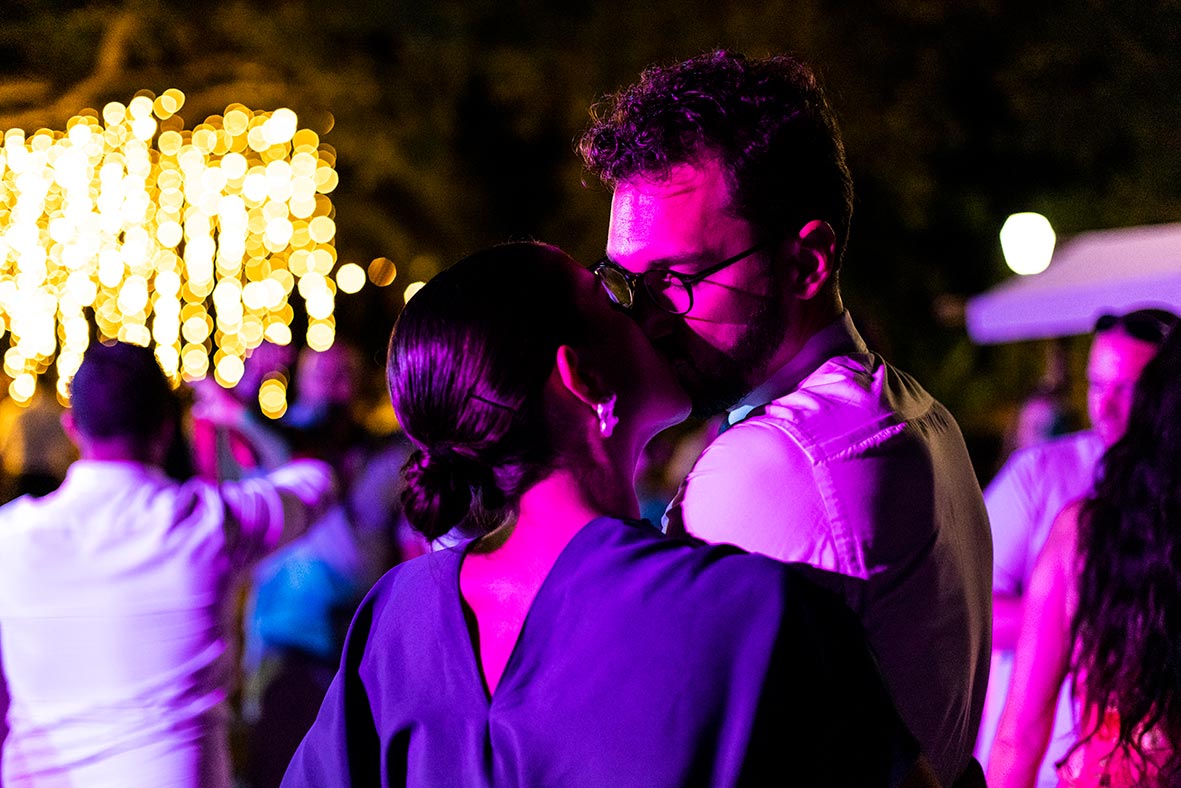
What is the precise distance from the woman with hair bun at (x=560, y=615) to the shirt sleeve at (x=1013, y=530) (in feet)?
8.44

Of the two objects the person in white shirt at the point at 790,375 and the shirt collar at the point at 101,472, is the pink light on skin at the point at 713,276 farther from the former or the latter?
the shirt collar at the point at 101,472

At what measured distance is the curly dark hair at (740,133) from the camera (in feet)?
6.31

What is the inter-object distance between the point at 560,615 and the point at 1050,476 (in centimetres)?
293

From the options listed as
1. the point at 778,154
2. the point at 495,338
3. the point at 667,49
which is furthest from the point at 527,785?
the point at 667,49

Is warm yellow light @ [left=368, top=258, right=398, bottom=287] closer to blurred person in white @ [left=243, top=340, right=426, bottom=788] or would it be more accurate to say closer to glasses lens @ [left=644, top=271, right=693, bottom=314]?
blurred person in white @ [left=243, top=340, right=426, bottom=788]

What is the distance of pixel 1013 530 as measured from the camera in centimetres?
412

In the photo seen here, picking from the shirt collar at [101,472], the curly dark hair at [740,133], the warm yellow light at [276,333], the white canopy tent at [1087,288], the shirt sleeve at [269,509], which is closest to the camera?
the curly dark hair at [740,133]

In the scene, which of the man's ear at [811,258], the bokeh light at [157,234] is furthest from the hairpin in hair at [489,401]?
the bokeh light at [157,234]

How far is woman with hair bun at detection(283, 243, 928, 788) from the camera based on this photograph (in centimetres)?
150

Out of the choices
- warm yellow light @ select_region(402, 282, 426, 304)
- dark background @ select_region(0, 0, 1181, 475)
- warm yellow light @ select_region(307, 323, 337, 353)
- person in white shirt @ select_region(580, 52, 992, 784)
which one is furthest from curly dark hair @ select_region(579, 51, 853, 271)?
warm yellow light @ select_region(307, 323, 337, 353)

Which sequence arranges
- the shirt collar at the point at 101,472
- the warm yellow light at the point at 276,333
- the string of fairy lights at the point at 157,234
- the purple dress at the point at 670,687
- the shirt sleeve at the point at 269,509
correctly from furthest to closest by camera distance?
the warm yellow light at the point at 276,333 → the string of fairy lights at the point at 157,234 → the shirt sleeve at the point at 269,509 → the shirt collar at the point at 101,472 → the purple dress at the point at 670,687

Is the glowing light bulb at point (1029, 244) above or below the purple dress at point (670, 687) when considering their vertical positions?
below

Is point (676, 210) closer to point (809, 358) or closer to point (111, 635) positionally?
point (809, 358)

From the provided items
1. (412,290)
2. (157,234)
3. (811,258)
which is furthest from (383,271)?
(811,258)
